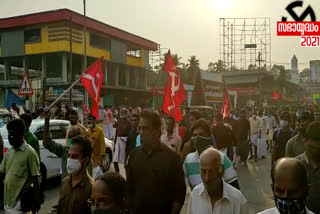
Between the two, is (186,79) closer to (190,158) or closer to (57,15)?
(57,15)

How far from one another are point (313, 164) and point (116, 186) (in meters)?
1.91

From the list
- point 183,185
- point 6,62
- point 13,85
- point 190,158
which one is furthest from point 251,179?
point 6,62

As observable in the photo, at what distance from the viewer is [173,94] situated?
28.0 feet

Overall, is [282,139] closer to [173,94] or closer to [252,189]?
[252,189]

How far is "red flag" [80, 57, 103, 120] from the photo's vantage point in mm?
8172

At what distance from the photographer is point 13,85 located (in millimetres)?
36281

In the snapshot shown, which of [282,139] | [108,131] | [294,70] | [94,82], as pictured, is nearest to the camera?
[282,139]

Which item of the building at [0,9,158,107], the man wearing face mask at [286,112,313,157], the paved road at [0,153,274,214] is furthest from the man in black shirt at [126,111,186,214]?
the building at [0,9,158,107]

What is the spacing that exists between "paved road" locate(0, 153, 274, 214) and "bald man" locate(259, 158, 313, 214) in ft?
14.9

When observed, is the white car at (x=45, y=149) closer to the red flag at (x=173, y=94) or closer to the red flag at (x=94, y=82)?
the red flag at (x=94, y=82)

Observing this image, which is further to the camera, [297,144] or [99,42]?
[99,42]

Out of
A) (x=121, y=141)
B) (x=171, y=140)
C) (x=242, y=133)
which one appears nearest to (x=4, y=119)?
(x=121, y=141)

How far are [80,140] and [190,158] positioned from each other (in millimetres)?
1361

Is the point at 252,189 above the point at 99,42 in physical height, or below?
below
